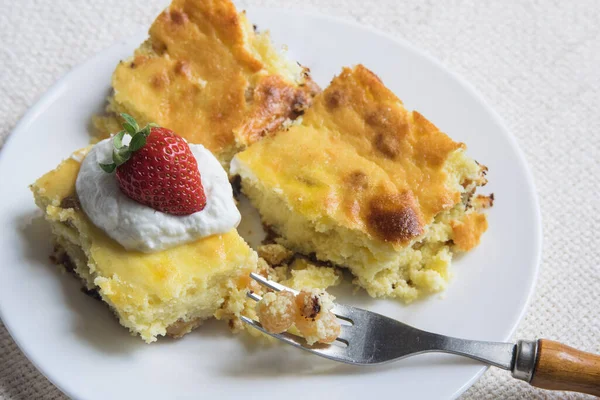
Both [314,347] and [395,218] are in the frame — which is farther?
[395,218]

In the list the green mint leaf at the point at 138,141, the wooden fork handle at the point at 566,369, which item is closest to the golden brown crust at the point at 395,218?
the wooden fork handle at the point at 566,369

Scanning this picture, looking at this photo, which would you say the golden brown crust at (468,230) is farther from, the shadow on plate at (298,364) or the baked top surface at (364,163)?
the shadow on plate at (298,364)

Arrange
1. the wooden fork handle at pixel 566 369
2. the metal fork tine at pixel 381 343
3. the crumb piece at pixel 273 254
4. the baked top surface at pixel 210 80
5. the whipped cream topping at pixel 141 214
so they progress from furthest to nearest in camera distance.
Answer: the baked top surface at pixel 210 80 → the crumb piece at pixel 273 254 → the whipped cream topping at pixel 141 214 → the metal fork tine at pixel 381 343 → the wooden fork handle at pixel 566 369

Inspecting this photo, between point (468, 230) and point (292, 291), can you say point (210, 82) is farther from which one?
point (468, 230)

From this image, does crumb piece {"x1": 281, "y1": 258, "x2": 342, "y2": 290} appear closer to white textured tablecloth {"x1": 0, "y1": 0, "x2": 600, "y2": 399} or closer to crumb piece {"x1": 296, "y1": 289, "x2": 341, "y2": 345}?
crumb piece {"x1": 296, "y1": 289, "x2": 341, "y2": 345}

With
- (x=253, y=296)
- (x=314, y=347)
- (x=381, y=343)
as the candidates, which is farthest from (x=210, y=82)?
(x=381, y=343)

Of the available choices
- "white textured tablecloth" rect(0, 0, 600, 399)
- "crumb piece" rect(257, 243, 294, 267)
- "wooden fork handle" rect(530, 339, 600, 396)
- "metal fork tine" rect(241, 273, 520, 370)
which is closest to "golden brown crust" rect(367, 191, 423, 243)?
"metal fork tine" rect(241, 273, 520, 370)

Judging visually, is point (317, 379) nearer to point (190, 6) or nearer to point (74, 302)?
point (74, 302)
